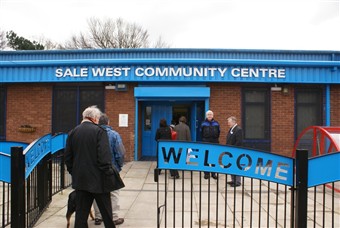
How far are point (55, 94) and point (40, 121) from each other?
1.05 metres

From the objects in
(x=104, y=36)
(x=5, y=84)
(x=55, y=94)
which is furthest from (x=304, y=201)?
(x=104, y=36)

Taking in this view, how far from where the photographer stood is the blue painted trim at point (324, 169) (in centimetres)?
319

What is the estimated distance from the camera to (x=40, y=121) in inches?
389

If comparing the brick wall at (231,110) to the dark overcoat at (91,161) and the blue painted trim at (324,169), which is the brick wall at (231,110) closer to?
the dark overcoat at (91,161)

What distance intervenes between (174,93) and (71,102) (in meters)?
3.55

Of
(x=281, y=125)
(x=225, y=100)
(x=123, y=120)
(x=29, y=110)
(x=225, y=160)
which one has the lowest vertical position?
(x=225, y=160)

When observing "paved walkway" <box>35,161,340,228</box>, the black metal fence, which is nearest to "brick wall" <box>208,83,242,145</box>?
"paved walkway" <box>35,161,340,228</box>

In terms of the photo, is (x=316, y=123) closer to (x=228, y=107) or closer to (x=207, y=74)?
(x=228, y=107)

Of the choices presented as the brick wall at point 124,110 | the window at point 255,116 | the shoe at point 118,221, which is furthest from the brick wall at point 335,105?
the shoe at point 118,221

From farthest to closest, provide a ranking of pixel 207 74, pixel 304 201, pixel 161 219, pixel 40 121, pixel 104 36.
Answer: pixel 104 36 < pixel 40 121 < pixel 207 74 < pixel 161 219 < pixel 304 201

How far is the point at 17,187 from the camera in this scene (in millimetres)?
3420

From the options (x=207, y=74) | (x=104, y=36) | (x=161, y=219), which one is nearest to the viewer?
(x=161, y=219)

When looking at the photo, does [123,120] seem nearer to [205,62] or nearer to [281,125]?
[205,62]

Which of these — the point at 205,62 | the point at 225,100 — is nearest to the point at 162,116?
the point at 225,100
